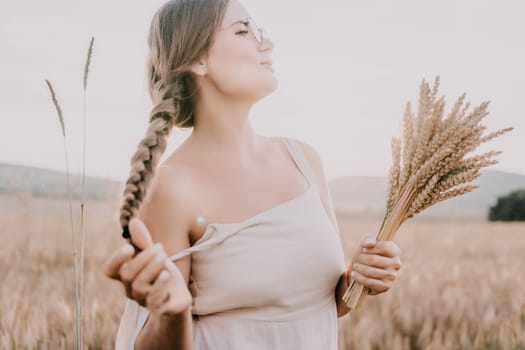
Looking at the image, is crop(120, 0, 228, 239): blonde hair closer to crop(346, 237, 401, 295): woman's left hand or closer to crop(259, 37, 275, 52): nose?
crop(259, 37, 275, 52): nose

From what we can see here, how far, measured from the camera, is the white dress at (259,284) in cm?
169

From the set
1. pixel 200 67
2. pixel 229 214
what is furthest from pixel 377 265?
pixel 200 67

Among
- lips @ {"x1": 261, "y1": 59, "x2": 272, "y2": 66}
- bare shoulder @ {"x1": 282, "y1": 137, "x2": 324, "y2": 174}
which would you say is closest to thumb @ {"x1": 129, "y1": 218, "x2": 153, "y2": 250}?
lips @ {"x1": 261, "y1": 59, "x2": 272, "y2": 66}

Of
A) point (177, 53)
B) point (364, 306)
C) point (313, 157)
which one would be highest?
point (177, 53)

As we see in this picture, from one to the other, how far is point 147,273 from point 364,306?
2.43m

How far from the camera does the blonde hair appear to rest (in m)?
1.85

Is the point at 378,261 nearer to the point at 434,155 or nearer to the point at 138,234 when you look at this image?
the point at 434,155

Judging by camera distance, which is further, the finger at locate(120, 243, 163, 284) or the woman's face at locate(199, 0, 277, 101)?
the woman's face at locate(199, 0, 277, 101)

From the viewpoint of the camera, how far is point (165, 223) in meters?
1.65

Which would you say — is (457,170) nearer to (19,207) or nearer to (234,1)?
(234,1)

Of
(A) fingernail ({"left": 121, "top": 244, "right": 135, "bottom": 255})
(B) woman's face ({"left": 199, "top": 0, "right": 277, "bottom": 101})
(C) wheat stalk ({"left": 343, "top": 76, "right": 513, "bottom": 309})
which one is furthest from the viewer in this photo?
(B) woman's face ({"left": 199, "top": 0, "right": 277, "bottom": 101})

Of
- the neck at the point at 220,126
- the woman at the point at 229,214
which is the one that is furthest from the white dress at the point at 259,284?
the neck at the point at 220,126

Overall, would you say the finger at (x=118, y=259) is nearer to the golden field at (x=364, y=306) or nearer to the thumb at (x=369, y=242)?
the golden field at (x=364, y=306)

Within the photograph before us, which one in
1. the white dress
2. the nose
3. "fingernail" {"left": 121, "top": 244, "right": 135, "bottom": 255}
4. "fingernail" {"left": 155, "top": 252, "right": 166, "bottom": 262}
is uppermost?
the nose
